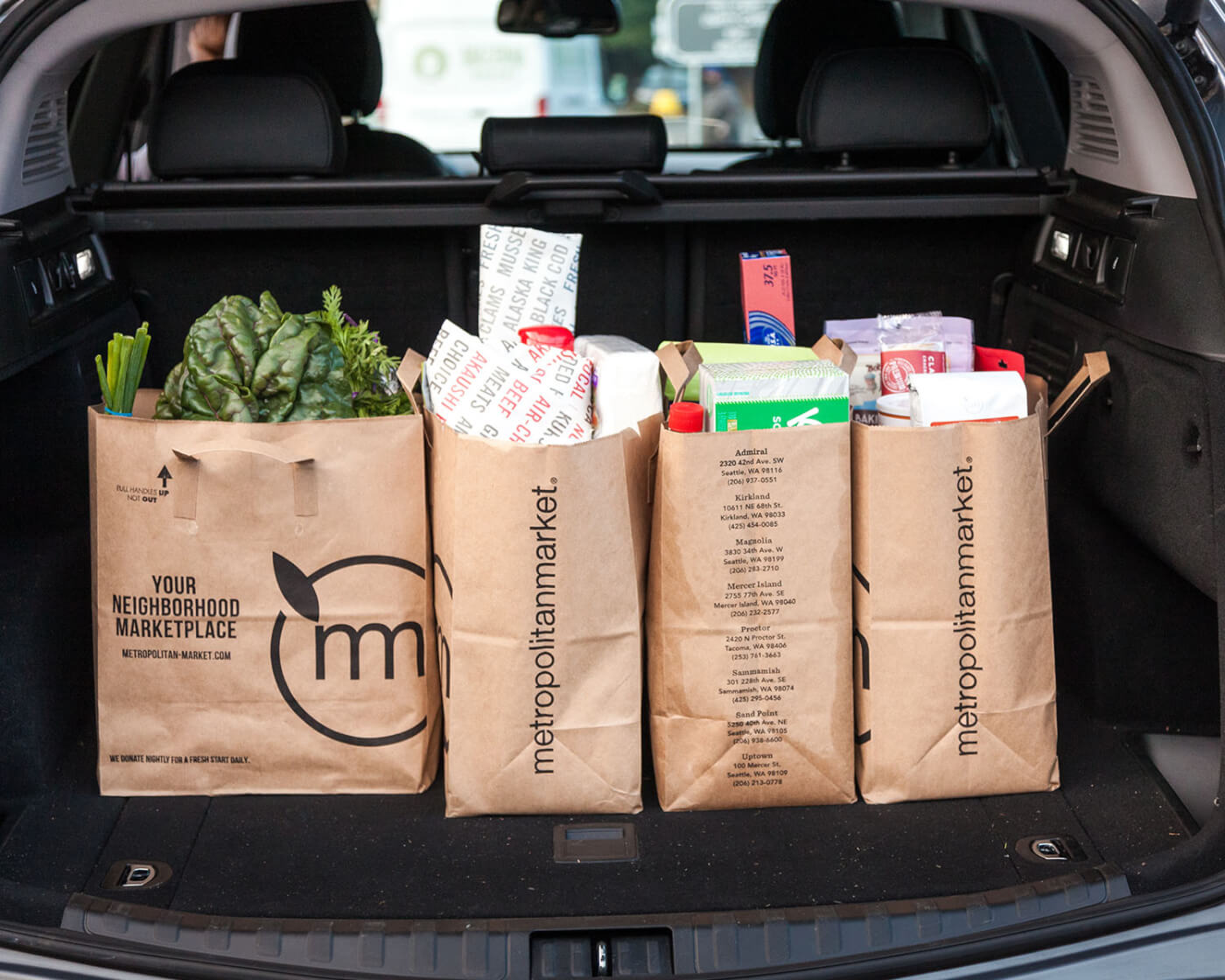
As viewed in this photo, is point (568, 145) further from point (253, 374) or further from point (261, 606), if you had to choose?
point (261, 606)

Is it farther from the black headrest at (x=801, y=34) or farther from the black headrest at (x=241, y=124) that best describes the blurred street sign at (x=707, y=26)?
the black headrest at (x=241, y=124)

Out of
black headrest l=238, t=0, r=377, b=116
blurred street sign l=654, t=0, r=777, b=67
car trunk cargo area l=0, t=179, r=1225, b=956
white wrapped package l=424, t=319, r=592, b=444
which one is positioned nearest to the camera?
car trunk cargo area l=0, t=179, r=1225, b=956

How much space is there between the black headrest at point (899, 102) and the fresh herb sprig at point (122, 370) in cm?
100

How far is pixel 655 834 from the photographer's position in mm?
1391

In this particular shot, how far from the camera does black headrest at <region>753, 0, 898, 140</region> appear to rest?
248 centimetres

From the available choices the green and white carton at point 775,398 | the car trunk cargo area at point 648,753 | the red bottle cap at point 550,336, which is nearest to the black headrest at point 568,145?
the car trunk cargo area at point 648,753

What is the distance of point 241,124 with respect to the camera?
1750mm

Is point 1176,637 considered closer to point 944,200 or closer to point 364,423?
point 944,200

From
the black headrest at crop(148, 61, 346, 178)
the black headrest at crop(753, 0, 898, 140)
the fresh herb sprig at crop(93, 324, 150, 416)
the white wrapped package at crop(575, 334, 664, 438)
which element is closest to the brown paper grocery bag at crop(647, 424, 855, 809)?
the white wrapped package at crop(575, 334, 664, 438)

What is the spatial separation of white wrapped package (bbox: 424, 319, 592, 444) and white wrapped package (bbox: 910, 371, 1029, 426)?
39 centimetres

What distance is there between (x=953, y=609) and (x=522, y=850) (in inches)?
21.9

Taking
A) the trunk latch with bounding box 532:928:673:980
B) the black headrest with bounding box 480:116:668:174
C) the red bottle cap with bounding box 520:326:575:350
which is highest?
the black headrest with bounding box 480:116:668:174

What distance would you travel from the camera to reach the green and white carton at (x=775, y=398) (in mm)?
1362

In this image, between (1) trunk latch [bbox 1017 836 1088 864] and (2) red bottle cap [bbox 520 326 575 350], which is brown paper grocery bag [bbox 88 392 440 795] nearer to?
(2) red bottle cap [bbox 520 326 575 350]
